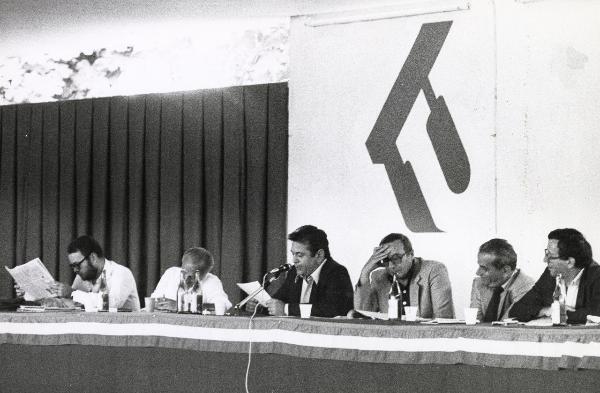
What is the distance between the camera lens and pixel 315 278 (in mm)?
5047

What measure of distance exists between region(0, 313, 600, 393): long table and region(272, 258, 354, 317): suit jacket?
0.66 meters

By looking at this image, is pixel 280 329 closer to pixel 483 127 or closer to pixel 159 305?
pixel 159 305

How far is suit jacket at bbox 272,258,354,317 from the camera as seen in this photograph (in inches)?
189

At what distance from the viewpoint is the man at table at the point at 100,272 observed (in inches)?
220

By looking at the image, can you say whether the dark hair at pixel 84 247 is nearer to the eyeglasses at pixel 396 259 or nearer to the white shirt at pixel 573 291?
the eyeglasses at pixel 396 259

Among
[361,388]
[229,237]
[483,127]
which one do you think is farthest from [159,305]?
[483,127]

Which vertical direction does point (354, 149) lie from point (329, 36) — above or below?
below

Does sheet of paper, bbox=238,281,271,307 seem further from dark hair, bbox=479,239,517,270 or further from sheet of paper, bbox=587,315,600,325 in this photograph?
sheet of paper, bbox=587,315,600,325

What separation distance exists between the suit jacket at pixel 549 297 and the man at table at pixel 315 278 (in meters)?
0.86

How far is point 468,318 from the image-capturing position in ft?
13.1

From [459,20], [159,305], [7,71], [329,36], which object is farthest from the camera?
[7,71]

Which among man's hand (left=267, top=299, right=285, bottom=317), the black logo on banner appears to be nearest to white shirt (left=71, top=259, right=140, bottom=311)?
man's hand (left=267, top=299, right=285, bottom=317)

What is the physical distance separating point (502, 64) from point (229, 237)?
2344mm

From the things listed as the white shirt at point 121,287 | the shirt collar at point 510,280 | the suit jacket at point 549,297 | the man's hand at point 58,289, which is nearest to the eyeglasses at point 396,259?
the shirt collar at point 510,280
